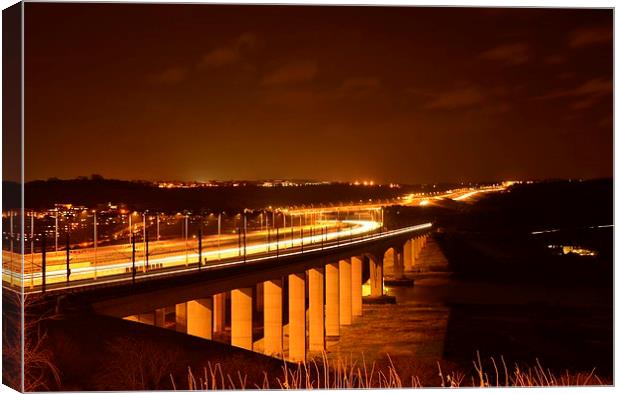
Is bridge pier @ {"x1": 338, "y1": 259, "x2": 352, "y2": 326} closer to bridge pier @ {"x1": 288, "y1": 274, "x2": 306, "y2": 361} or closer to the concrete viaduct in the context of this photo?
the concrete viaduct

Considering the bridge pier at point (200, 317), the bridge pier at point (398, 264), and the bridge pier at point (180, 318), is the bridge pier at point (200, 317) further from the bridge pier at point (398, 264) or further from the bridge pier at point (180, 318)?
the bridge pier at point (398, 264)

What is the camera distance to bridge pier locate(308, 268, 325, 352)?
113 feet

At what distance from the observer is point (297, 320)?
3069cm

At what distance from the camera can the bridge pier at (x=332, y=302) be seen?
38.7m

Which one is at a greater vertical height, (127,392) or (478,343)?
(127,392)

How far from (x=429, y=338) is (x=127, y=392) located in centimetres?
2853

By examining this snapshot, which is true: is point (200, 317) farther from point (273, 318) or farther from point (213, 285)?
point (273, 318)

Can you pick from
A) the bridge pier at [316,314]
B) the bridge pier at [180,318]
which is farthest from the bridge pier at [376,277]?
the bridge pier at [180,318]

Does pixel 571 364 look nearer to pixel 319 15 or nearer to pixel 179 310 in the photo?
pixel 179 310

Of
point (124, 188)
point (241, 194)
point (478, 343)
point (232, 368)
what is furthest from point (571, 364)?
point (241, 194)

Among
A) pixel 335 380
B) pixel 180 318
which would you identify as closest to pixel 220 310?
pixel 180 318

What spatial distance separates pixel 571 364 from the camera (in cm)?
3325

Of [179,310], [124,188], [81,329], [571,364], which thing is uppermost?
[124,188]

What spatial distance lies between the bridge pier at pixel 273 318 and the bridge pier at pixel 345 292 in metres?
13.1
